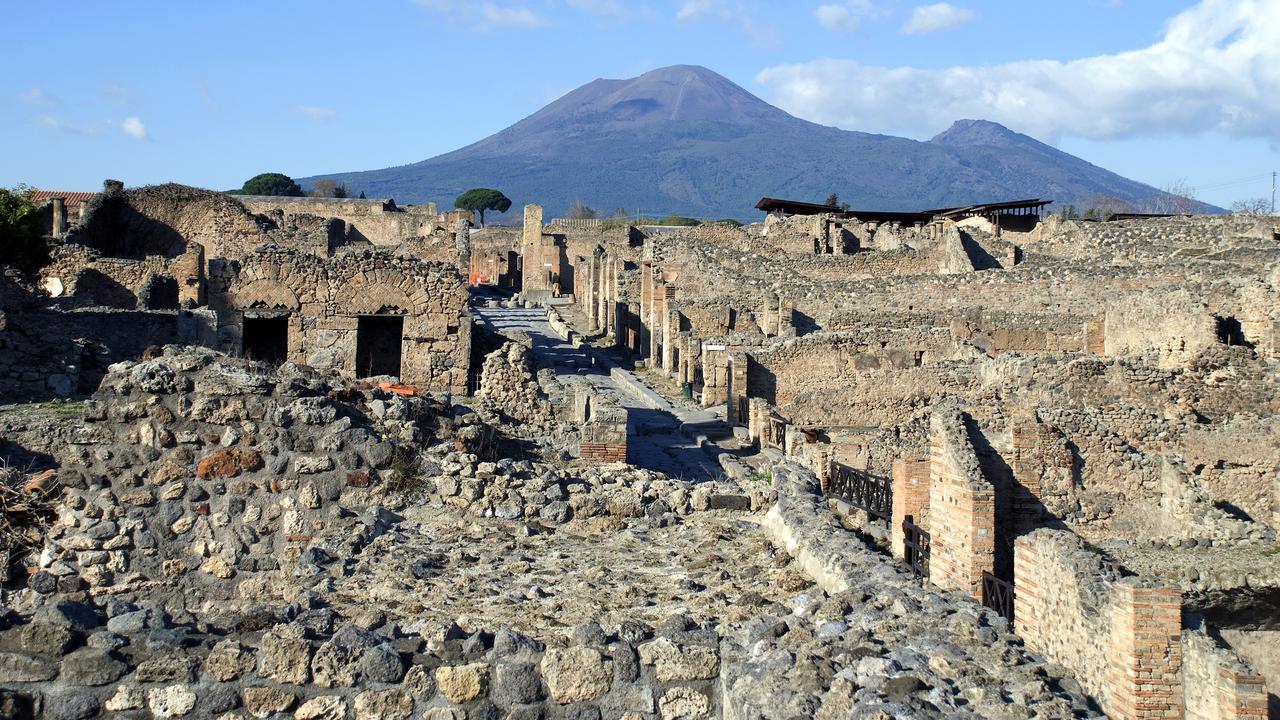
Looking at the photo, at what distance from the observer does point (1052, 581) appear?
27.0 ft

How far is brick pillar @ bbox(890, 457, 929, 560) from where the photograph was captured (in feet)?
37.9

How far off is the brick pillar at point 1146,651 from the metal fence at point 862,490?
199 inches

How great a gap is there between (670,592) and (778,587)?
0.58 m

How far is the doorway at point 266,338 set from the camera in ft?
62.0

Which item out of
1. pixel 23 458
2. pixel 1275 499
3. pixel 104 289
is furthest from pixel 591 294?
pixel 23 458

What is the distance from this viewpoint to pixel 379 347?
19.6 metres

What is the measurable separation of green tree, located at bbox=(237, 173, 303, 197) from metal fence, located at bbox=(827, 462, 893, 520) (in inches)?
4105

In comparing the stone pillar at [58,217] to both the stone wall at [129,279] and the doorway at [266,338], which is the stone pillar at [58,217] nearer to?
the stone wall at [129,279]

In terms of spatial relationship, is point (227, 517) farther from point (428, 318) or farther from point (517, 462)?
point (428, 318)

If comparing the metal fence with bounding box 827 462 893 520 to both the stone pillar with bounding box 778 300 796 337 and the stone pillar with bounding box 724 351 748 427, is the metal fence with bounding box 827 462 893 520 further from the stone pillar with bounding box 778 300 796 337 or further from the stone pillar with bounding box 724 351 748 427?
the stone pillar with bounding box 778 300 796 337

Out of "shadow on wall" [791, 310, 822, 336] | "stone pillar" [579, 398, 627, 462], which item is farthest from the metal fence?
"shadow on wall" [791, 310, 822, 336]

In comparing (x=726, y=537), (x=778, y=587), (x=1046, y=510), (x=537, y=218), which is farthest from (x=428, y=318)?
(x=537, y=218)

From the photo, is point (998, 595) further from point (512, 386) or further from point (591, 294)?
point (591, 294)

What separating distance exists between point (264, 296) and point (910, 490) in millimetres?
10311
